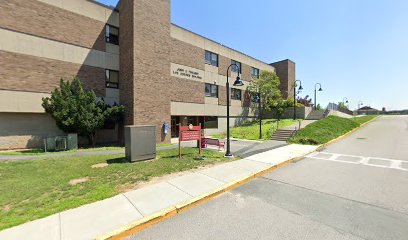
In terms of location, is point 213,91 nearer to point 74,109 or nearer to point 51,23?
point 74,109

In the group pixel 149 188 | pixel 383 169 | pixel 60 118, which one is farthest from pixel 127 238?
pixel 60 118

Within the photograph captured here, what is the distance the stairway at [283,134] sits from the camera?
734 inches

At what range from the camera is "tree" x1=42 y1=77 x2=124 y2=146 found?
13.9 meters

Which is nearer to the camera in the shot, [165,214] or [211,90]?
[165,214]

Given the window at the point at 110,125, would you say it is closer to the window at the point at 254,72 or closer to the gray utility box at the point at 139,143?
the gray utility box at the point at 139,143

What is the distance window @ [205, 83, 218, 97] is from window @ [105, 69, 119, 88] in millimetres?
10771

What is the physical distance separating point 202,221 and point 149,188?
2.46 meters

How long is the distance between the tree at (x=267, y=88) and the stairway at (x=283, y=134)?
11052mm

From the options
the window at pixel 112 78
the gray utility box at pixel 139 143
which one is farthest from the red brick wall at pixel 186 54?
the gray utility box at pixel 139 143

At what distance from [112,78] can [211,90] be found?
12.1 meters

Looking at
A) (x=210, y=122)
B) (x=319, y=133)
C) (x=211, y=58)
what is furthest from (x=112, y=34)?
(x=319, y=133)

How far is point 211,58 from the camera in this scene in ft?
84.8

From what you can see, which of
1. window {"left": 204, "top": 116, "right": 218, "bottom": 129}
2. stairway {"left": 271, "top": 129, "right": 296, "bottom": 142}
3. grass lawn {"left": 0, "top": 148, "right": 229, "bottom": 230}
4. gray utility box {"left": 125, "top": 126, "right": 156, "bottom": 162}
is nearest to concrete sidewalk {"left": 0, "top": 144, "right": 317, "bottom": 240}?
grass lawn {"left": 0, "top": 148, "right": 229, "bottom": 230}

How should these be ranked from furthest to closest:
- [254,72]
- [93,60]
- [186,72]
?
1. [254,72]
2. [186,72]
3. [93,60]
